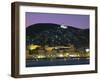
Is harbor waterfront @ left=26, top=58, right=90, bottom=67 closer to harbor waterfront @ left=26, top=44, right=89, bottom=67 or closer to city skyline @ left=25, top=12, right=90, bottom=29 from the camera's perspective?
harbor waterfront @ left=26, top=44, right=89, bottom=67

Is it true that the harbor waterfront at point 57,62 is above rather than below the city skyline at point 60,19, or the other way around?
below

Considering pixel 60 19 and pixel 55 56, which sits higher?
pixel 60 19

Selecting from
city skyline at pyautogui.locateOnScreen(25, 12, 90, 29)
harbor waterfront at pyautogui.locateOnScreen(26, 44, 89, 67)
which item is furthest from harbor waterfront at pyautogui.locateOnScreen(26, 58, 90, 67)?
city skyline at pyautogui.locateOnScreen(25, 12, 90, 29)

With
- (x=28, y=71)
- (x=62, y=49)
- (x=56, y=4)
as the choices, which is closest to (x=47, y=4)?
(x=56, y=4)

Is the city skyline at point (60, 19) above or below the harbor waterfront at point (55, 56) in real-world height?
above

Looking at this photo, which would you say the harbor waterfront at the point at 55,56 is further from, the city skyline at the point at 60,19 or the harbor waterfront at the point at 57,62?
the city skyline at the point at 60,19

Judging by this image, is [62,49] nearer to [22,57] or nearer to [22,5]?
[22,57]

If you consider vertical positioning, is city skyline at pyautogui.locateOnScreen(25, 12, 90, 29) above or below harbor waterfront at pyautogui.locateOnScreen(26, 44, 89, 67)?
above

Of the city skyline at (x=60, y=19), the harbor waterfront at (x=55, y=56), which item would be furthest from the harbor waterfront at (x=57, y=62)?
the city skyline at (x=60, y=19)

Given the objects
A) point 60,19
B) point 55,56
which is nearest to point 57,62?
point 55,56

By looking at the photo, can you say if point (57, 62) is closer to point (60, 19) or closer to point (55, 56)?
point (55, 56)

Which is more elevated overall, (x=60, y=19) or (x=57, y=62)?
(x=60, y=19)
